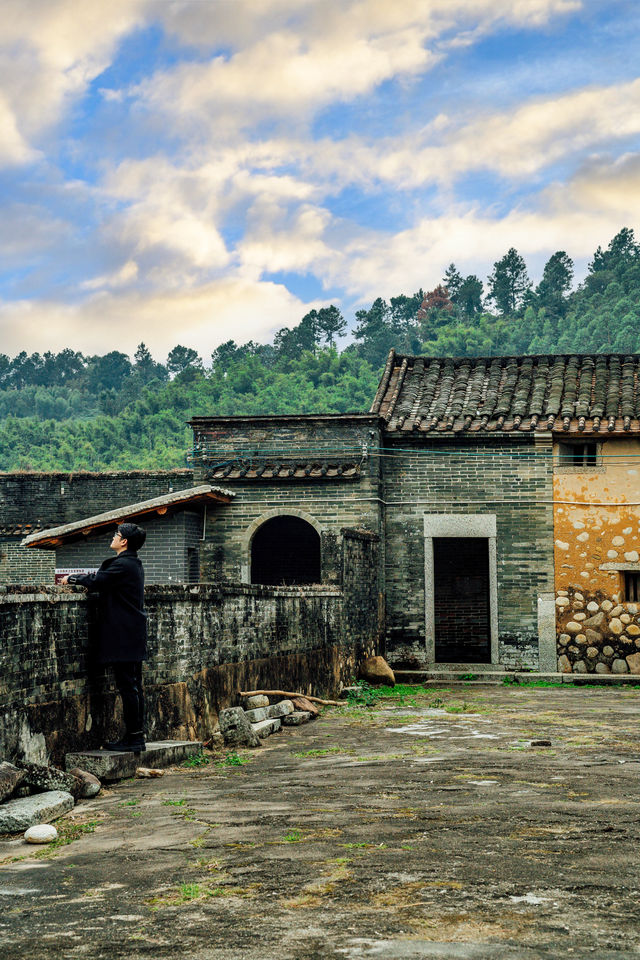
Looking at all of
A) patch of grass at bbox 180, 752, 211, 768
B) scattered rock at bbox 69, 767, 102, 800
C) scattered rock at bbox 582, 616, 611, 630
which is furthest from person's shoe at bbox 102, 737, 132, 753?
scattered rock at bbox 582, 616, 611, 630

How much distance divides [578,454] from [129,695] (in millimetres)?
13122

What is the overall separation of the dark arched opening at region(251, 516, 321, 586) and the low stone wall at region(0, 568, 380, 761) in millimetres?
6035

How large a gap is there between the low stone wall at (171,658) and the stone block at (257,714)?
0.24 metres

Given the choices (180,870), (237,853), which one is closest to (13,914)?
(180,870)

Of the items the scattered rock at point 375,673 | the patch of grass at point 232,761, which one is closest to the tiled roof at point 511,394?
the scattered rock at point 375,673

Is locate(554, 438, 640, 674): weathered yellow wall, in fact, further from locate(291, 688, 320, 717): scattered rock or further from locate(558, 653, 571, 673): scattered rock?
locate(291, 688, 320, 717): scattered rock

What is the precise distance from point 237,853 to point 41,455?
184ft

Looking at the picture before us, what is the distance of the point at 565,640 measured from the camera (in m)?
18.5

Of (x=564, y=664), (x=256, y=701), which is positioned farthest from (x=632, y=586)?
(x=256, y=701)

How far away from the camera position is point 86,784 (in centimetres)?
692

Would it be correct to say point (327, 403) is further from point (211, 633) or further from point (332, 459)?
point (211, 633)

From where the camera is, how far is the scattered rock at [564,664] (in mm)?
18469

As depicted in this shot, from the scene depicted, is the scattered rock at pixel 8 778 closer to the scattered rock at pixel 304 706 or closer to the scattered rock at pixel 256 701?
the scattered rock at pixel 256 701

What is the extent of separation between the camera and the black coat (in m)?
7.72
